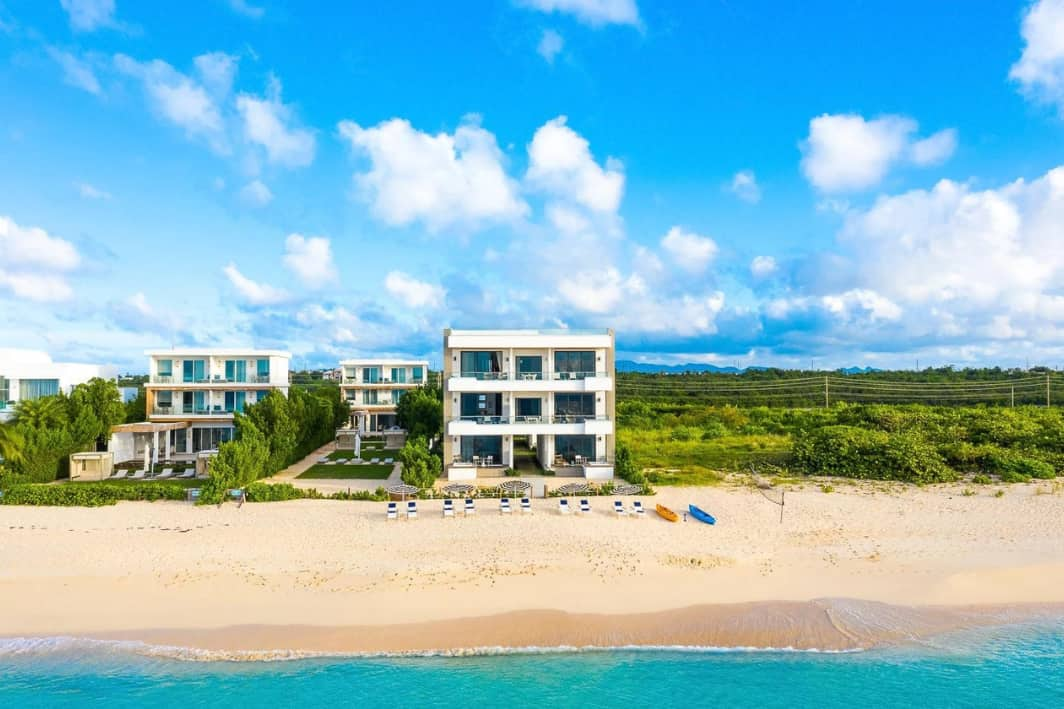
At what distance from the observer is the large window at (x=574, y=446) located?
110 ft

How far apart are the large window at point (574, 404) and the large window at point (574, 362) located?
1.33 meters

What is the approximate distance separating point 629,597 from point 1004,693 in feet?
28.8

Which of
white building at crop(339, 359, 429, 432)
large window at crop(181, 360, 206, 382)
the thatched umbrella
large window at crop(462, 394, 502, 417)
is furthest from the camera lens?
white building at crop(339, 359, 429, 432)

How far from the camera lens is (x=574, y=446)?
111 feet

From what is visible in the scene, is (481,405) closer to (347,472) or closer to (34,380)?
(347,472)

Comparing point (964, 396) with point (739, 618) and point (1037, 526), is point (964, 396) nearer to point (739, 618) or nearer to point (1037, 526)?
point (1037, 526)

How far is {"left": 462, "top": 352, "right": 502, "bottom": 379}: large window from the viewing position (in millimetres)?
33719

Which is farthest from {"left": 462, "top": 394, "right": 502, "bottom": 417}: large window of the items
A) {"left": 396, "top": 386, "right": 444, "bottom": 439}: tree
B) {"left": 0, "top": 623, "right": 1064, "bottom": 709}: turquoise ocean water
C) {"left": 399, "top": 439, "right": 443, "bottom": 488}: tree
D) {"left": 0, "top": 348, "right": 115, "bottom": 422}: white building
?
{"left": 0, "top": 348, "right": 115, "bottom": 422}: white building

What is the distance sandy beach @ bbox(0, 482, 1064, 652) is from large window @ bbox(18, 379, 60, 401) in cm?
1568

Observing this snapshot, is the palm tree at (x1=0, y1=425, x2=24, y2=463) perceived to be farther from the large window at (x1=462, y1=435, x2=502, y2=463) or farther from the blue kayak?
the blue kayak

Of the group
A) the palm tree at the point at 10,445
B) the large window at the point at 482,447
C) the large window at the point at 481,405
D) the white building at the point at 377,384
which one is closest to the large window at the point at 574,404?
the large window at the point at 481,405

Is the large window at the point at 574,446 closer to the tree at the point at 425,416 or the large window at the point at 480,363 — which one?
the large window at the point at 480,363

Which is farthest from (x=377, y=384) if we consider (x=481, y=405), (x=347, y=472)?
(x=481, y=405)

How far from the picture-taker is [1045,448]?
119 feet
